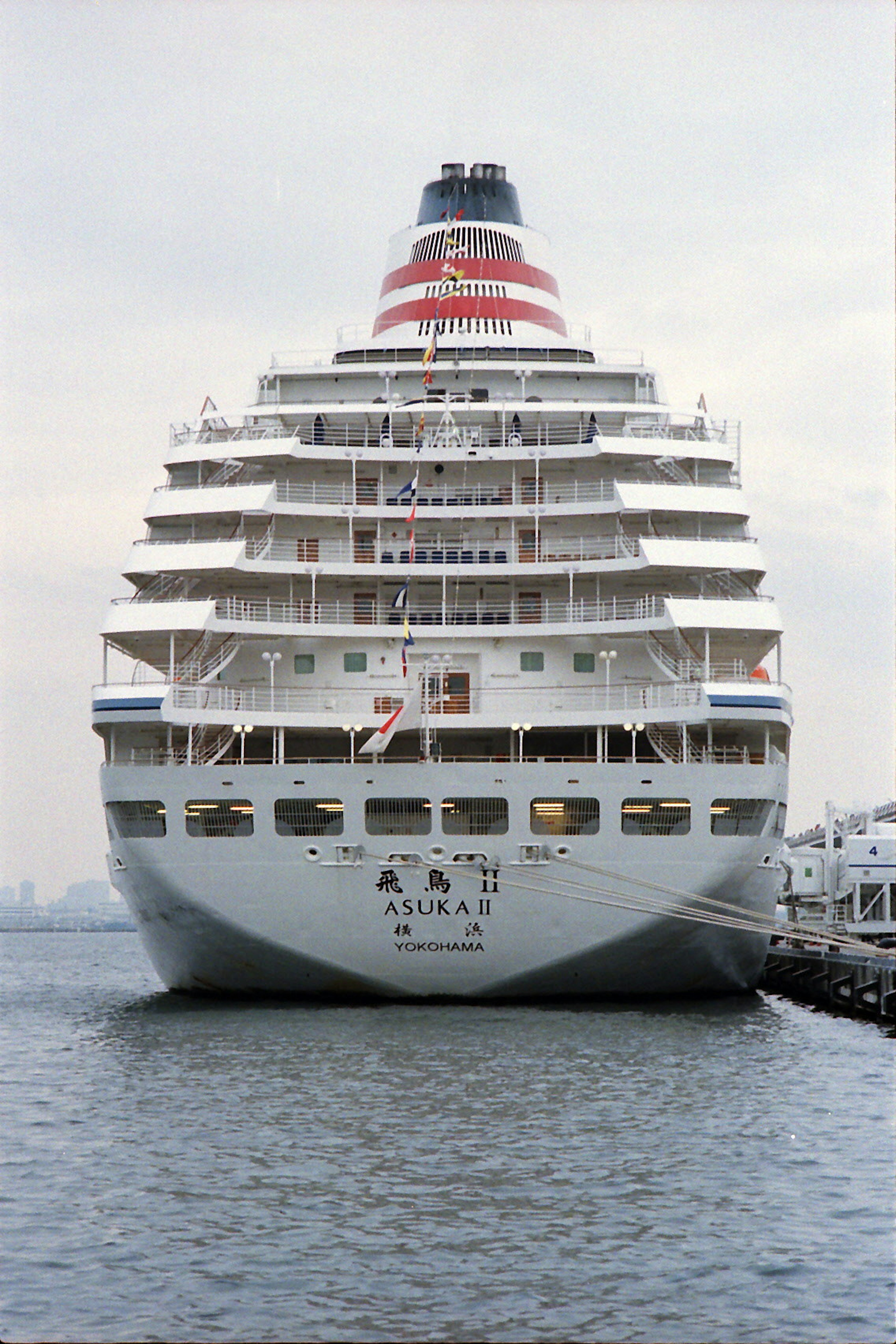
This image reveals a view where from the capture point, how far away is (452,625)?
3391cm

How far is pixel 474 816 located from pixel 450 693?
4.20 m

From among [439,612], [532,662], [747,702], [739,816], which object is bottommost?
[739,816]

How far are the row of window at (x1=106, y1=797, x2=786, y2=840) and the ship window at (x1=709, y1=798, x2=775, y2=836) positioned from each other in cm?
20

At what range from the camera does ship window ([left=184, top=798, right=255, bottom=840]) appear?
101 feet

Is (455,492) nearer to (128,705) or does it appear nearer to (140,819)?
(128,705)

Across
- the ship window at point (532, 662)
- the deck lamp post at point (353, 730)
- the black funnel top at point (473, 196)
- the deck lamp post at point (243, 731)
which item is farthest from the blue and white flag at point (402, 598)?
the black funnel top at point (473, 196)

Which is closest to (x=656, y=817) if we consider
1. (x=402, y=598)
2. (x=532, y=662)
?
(x=532, y=662)

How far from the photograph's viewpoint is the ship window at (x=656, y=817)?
100 ft

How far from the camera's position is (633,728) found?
32438mm

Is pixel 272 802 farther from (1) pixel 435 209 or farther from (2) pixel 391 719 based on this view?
(1) pixel 435 209

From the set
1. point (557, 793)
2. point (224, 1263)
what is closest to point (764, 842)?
point (557, 793)

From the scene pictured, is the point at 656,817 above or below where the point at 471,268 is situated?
below

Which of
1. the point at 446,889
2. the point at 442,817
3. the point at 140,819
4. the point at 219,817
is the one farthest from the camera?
the point at 140,819

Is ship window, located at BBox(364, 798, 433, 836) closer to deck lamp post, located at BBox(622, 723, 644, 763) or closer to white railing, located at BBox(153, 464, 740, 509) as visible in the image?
deck lamp post, located at BBox(622, 723, 644, 763)
